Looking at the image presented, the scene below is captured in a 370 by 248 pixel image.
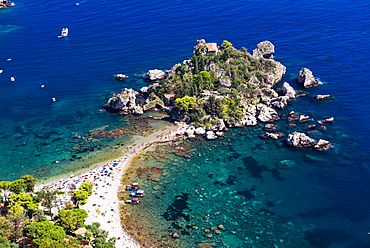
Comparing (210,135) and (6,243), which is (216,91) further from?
(6,243)

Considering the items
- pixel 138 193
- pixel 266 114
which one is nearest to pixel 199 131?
pixel 266 114

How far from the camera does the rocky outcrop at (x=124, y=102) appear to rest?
4705 inches

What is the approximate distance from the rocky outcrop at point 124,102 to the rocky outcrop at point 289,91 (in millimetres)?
54054

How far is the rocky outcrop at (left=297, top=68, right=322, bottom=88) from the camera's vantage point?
12644 cm

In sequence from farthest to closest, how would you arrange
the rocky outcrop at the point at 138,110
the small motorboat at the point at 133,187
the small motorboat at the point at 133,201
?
the rocky outcrop at the point at 138,110 → the small motorboat at the point at 133,187 → the small motorboat at the point at 133,201

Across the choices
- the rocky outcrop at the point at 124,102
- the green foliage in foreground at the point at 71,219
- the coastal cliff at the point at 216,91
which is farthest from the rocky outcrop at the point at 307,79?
the green foliage in foreground at the point at 71,219

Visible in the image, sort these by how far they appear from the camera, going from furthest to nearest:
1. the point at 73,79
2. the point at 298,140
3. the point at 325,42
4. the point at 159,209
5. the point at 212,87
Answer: the point at 325,42 → the point at 73,79 → the point at 212,87 → the point at 298,140 → the point at 159,209

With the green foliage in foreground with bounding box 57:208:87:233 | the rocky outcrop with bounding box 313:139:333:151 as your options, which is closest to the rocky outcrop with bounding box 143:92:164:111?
the green foliage in foreground with bounding box 57:208:87:233

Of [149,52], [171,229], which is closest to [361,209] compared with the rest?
[171,229]

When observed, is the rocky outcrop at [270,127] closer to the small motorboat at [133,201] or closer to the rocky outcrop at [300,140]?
the rocky outcrop at [300,140]

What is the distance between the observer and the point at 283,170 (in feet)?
300

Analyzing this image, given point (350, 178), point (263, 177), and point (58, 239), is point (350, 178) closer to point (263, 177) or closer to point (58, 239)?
point (263, 177)

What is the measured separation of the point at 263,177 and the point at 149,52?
96.7 m

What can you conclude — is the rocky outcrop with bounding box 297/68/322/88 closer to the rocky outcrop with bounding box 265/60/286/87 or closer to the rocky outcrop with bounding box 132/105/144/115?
the rocky outcrop with bounding box 265/60/286/87
